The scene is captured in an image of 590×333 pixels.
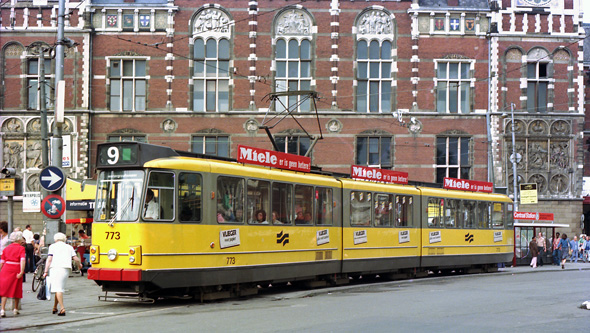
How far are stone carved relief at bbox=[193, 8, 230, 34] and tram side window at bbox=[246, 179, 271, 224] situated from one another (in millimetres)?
22036

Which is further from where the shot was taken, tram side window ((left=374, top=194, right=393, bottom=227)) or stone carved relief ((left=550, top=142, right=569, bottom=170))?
stone carved relief ((left=550, top=142, right=569, bottom=170))

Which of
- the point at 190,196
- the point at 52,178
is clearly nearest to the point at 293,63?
the point at 52,178

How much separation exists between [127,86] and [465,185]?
18.7 m

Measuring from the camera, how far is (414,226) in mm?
23938

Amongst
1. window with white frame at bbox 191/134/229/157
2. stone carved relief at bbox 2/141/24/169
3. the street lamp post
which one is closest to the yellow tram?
the street lamp post

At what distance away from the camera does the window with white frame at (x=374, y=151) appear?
3853 cm

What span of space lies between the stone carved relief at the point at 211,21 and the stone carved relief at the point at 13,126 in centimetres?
953

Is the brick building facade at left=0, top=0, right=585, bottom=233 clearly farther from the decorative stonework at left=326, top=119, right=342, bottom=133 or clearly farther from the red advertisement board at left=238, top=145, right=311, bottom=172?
the red advertisement board at left=238, top=145, right=311, bottom=172

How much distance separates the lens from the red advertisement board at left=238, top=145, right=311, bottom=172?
17125mm

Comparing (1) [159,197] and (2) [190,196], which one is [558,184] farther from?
(1) [159,197]

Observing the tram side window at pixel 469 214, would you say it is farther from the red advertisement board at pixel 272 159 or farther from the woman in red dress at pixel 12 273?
the woman in red dress at pixel 12 273

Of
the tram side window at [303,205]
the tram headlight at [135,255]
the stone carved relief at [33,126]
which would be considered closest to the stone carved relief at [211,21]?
the stone carved relief at [33,126]

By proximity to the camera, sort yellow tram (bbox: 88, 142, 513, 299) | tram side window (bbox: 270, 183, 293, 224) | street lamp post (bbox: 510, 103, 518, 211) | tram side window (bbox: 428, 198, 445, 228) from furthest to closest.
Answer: street lamp post (bbox: 510, 103, 518, 211) → tram side window (bbox: 428, 198, 445, 228) → tram side window (bbox: 270, 183, 293, 224) → yellow tram (bbox: 88, 142, 513, 299)

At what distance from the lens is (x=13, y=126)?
123ft
